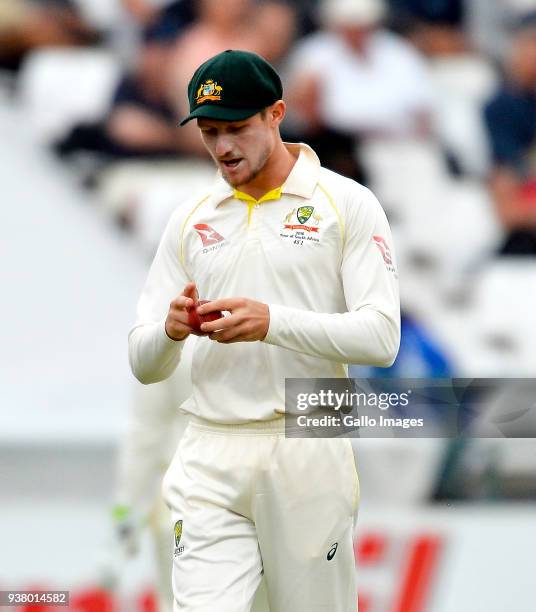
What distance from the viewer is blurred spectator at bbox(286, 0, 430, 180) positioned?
24.6 ft

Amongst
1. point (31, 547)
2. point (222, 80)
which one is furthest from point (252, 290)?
point (31, 547)

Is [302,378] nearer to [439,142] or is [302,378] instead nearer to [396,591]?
[396,591]

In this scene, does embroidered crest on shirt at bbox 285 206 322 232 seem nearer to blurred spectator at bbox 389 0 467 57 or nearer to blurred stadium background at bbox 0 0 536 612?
blurred stadium background at bbox 0 0 536 612

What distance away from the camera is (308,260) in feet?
9.78

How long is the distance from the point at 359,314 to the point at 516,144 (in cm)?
493

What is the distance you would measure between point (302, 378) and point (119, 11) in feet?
16.6

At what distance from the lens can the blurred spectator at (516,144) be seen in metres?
7.48

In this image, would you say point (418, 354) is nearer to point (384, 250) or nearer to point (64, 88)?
point (64, 88)

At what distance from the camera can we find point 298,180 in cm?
306

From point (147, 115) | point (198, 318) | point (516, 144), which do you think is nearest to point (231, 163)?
point (198, 318)

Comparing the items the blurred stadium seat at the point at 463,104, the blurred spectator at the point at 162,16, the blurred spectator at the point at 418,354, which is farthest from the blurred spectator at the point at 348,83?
the blurred spectator at the point at 418,354

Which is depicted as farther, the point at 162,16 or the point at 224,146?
the point at 162,16

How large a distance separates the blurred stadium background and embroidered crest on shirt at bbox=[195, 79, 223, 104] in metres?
4.05

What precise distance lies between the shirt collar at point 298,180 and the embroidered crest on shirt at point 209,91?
8.6 inches
